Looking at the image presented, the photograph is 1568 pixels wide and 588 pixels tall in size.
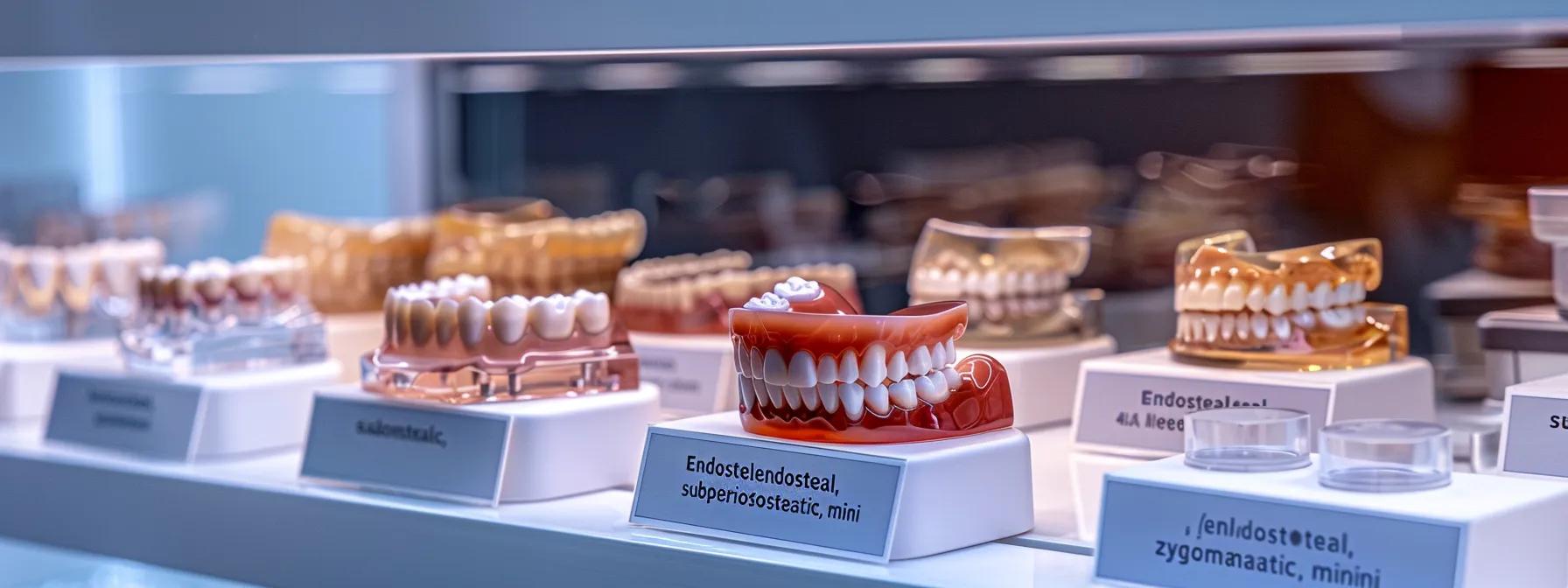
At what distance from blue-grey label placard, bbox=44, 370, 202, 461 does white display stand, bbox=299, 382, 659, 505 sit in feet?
0.66

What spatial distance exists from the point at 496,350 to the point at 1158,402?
21.9 inches

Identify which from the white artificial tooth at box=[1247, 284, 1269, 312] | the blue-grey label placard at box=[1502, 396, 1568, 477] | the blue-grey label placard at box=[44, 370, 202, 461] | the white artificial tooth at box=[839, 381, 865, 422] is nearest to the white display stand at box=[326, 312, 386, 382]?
the blue-grey label placard at box=[44, 370, 202, 461]

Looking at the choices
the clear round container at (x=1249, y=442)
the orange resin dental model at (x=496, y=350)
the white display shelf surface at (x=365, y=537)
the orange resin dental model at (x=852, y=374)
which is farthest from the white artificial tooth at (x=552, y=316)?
the clear round container at (x=1249, y=442)

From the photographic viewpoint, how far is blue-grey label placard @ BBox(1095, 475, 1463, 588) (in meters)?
0.90

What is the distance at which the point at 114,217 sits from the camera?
7.61 feet

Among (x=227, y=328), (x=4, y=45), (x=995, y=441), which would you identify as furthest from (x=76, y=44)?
(x=995, y=441)

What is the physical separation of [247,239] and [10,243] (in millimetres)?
663

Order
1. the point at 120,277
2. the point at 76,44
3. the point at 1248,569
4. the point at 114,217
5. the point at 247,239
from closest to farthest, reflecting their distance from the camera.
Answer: the point at 1248,569, the point at 76,44, the point at 120,277, the point at 114,217, the point at 247,239

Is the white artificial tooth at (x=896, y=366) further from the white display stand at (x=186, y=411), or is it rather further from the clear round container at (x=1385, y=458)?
the white display stand at (x=186, y=411)

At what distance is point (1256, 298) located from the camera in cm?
139

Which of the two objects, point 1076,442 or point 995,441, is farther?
point 1076,442

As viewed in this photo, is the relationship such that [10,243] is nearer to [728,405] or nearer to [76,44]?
[76,44]

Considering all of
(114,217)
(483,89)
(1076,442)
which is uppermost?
(483,89)

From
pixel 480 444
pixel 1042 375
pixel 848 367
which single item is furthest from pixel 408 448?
pixel 1042 375
